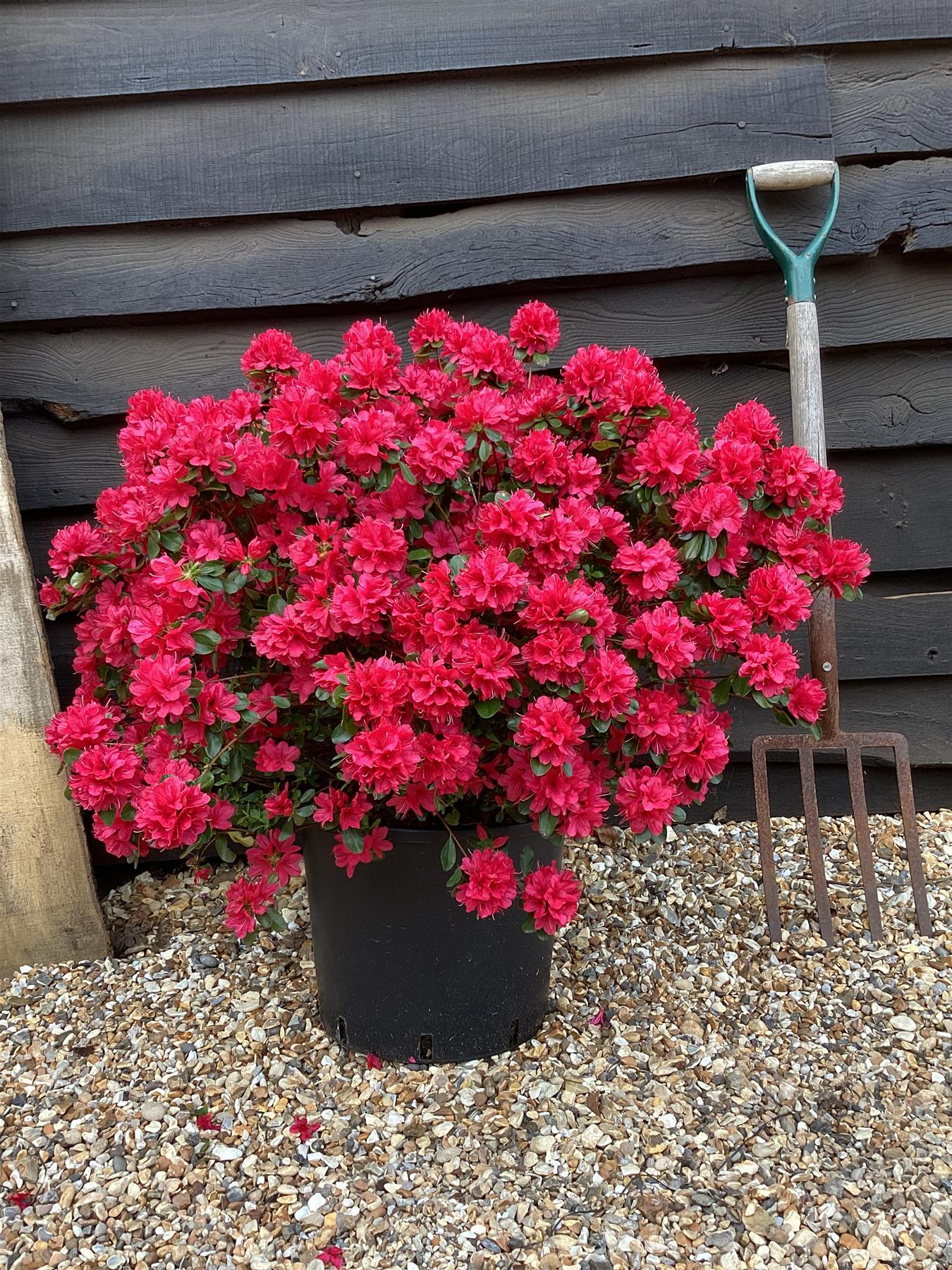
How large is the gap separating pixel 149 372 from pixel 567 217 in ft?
2.89

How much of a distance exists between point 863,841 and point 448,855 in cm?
93

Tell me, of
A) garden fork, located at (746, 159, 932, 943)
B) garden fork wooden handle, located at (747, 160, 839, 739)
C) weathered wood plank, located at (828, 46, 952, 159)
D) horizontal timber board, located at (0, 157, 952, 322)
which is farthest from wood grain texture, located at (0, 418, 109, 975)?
weathered wood plank, located at (828, 46, 952, 159)

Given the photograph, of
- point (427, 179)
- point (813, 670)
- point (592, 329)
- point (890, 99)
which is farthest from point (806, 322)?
point (427, 179)

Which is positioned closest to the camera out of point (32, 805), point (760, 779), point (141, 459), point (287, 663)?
point (287, 663)

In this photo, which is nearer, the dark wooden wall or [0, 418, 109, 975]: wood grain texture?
[0, 418, 109, 975]: wood grain texture

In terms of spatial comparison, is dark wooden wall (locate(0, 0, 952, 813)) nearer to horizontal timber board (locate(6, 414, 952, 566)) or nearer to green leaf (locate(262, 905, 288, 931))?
horizontal timber board (locate(6, 414, 952, 566))

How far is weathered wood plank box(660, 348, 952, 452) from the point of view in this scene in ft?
6.50

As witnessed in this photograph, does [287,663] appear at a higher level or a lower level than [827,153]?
lower

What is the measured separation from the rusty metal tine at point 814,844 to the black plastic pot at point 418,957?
57cm

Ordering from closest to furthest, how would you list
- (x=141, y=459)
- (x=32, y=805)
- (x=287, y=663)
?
1. (x=287, y=663)
2. (x=141, y=459)
3. (x=32, y=805)

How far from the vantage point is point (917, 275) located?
6.41 ft

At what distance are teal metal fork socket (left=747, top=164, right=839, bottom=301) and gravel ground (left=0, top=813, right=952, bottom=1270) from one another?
1.16 meters

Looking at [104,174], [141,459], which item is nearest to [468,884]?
[141,459]

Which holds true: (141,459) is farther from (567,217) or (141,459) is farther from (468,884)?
(567,217)
